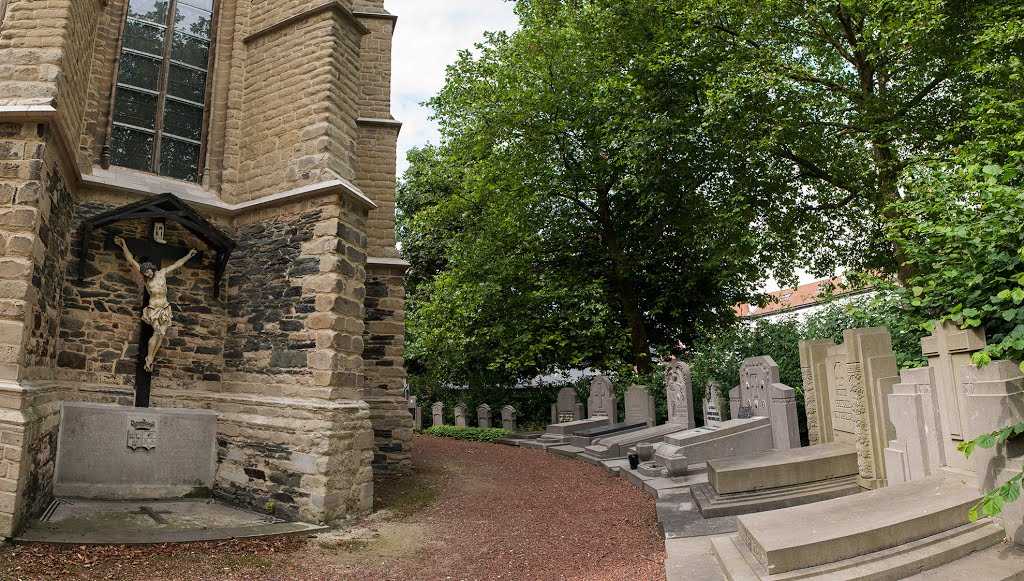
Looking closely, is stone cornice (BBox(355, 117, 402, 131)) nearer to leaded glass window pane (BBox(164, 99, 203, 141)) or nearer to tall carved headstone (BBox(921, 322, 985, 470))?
leaded glass window pane (BBox(164, 99, 203, 141))

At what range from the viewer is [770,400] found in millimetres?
8711

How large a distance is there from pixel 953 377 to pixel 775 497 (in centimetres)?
227

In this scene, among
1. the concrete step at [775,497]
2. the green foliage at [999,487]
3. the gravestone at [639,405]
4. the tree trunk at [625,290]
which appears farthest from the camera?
the tree trunk at [625,290]

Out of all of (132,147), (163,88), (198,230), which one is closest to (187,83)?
(163,88)

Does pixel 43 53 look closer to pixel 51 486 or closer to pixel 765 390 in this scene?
pixel 51 486

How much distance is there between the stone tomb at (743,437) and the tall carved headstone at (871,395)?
234 centimetres

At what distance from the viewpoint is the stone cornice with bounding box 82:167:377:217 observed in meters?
7.78

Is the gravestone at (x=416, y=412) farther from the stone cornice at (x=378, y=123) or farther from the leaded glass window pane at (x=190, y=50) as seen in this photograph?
the leaded glass window pane at (x=190, y=50)

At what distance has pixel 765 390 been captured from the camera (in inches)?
351

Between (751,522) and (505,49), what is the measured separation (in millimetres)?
15184

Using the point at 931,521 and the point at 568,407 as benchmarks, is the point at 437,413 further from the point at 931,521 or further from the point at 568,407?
the point at 931,521

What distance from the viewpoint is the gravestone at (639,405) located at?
1295 cm

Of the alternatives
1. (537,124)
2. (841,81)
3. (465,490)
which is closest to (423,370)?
(537,124)

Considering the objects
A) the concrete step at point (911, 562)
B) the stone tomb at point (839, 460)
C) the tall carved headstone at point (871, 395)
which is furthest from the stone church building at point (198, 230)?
the tall carved headstone at point (871, 395)
